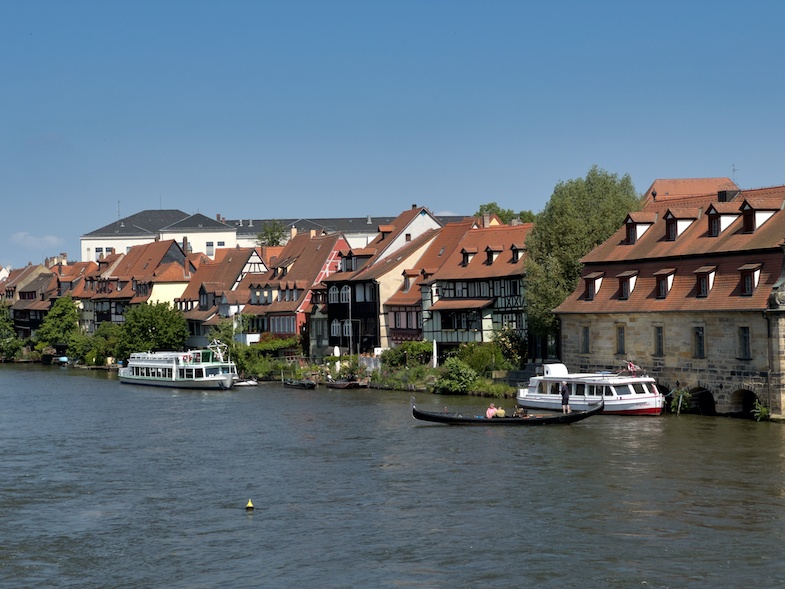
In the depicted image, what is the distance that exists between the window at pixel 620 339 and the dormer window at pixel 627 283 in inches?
54.7

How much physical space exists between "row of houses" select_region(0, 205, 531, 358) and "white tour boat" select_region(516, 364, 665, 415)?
54.1ft

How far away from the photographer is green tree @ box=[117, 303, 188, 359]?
350 ft

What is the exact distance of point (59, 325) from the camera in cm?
13062

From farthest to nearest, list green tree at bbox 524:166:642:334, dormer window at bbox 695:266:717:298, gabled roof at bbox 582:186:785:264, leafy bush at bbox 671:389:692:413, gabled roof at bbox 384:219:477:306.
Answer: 1. gabled roof at bbox 384:219:477:306
2. green tree at bbox 524:166:642:334
3. leafy bush at bbox 671:389:692:413
4. dormer window at bbox 695:266:717:298
5. gabled roof at bbox 582:186:785:264

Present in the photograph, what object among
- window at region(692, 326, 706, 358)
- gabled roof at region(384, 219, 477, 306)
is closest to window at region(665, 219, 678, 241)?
window at region(692, 326, 706, 358)

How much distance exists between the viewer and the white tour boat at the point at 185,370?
85.4 meters

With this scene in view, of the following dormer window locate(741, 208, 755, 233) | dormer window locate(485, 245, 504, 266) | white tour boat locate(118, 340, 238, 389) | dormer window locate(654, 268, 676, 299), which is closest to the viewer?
dormer window locate(741, 208, 755, 233)

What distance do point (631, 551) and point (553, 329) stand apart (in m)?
39.5

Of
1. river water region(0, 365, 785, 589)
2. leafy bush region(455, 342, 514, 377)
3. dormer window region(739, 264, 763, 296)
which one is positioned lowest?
river water region(0, 365, 785, 589)

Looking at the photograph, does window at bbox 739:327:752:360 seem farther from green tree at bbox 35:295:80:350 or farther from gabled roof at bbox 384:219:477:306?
green tree at bbox 35:295:80:350

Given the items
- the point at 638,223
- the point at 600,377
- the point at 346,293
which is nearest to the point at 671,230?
the point at 638,223

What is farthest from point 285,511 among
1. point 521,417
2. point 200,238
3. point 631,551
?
point 200,238

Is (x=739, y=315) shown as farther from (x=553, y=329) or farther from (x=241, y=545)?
(x=241, y=545)

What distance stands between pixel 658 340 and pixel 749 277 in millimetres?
6579
